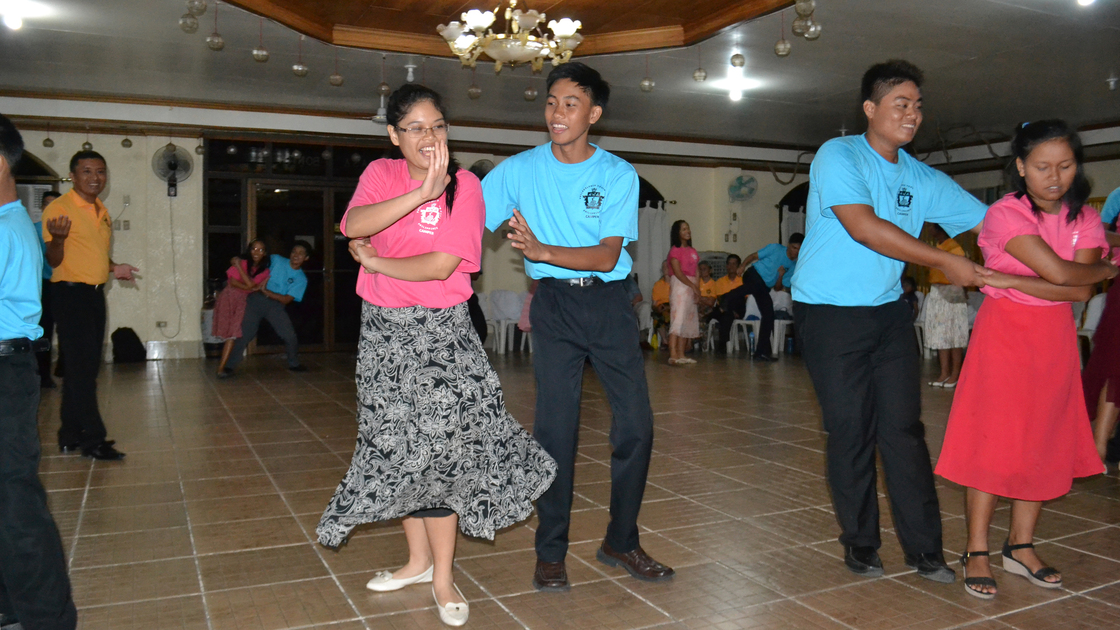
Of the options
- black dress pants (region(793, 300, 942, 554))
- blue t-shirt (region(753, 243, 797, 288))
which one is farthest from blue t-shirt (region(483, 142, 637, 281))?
blue t-shirt (region(753, 243, 797, 288))

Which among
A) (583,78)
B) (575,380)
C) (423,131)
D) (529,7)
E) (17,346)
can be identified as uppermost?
(529,7)

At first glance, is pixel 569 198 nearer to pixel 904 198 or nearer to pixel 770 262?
pixel 904 198

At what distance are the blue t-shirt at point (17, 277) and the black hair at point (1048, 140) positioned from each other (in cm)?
269

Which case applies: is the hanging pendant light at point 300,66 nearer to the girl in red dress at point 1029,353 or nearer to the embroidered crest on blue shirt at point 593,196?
the embroidered crest on blue shirt at point 593,196

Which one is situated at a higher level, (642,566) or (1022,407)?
(1022,407)

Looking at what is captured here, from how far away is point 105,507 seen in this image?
361 cm

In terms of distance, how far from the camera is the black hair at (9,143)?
81.7 inches

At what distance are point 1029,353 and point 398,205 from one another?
186 cm

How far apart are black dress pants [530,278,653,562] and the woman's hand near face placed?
579mm

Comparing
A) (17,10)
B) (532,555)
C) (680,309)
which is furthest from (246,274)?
(532,555)

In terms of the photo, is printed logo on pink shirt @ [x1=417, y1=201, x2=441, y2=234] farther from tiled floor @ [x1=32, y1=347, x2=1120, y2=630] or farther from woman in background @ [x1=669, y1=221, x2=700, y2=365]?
woman in background @ [x1=669, y1=221, x2=700, y2=365]

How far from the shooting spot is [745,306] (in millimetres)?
10914

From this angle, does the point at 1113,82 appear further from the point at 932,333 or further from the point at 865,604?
the point at 865,604

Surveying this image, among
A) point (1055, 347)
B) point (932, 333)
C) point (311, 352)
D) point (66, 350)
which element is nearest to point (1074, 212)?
point (1055, 347)
